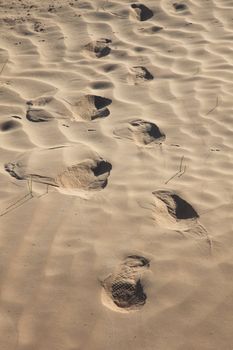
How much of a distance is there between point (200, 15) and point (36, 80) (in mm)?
2171

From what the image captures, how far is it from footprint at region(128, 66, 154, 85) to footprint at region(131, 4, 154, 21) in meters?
1.21

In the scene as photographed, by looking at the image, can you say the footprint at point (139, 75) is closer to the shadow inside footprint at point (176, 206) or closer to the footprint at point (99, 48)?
the footprint at point (99, 48)

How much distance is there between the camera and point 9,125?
131 inches

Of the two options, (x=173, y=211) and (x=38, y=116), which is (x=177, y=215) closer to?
(x=173, y=211)

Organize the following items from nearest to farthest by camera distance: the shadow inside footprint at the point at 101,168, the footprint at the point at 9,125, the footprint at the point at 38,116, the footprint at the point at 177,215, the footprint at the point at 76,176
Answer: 1. the footprint at the point at 177,215
2. the footprint at the point at 76,176
3. the shadow inside footprint at the point at 101,168
4. the footprint at the point at 9,125
5. the footprint at the point at 38,116

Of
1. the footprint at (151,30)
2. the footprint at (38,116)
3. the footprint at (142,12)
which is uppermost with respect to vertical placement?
the footprint at (142,12)

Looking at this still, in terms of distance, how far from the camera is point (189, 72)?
4098mm

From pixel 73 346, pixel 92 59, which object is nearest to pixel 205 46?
pixel 92 59

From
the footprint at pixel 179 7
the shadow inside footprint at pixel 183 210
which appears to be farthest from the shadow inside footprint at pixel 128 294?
the footprint at pixel 179 7

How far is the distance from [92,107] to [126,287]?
1.81m

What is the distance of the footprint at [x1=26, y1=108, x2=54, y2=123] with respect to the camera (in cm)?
341

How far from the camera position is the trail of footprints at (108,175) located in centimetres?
215

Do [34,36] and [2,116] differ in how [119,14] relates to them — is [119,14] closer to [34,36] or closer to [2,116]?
[34,36]

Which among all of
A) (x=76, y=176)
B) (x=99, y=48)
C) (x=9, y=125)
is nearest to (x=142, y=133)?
(x=76, y=176)
